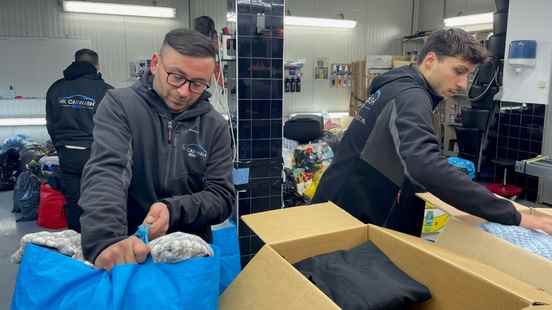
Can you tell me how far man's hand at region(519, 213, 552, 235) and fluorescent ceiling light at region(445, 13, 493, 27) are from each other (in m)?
6.43

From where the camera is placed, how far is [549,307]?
941 mm

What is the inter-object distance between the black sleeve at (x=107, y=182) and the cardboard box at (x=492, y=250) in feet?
3.14

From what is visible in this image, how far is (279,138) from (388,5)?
6.64 metres

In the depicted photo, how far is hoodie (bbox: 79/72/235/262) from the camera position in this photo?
1.21 m

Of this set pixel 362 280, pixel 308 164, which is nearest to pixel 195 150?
pixel 362 280

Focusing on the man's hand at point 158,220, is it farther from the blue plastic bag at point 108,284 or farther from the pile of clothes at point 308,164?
the pile of clothes at point 308,164

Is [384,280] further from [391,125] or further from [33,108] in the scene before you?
[33,108]

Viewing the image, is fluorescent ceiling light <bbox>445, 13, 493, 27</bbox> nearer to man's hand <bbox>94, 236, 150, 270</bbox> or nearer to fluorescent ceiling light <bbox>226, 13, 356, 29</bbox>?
fluorescent ceiling light <bbox>226, 13, 356, 29</bbox>

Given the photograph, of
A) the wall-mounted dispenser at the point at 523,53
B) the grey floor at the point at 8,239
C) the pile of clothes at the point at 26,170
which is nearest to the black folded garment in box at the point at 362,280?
the grey floor at the point at 8,239

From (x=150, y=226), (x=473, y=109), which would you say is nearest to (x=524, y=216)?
(x=150, y=226)

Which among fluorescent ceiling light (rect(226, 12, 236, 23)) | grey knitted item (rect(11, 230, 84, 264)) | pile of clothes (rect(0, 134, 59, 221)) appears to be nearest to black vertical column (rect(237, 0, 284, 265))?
fluorescent ceiling light (rect(226, 12, 236, 23))

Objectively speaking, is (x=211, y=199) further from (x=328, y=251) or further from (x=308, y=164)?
Result: (x=308, y=164)

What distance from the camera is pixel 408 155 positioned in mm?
1512

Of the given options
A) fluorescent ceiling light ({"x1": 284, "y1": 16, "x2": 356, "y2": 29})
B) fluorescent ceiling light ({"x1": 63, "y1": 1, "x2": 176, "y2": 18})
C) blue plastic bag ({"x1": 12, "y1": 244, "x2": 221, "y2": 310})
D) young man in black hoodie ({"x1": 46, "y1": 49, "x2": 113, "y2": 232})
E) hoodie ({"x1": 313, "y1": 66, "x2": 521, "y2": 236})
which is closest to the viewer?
blue plastic bag ({"x1": 12, "y1": 244, "x2": 221, "y2": 310})
